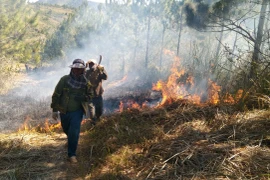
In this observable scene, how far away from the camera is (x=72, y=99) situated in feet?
13.3

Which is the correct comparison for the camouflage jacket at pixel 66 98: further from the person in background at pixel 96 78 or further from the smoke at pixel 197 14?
the smoke at pixel 197 14

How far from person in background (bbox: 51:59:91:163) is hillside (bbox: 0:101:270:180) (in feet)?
1.65

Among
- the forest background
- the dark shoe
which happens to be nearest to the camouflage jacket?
the dark shoe

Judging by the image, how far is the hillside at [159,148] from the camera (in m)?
3.07

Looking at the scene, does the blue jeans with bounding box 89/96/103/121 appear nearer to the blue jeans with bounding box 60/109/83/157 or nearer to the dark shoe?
the blue jeans with bounding box 60/109/83/157

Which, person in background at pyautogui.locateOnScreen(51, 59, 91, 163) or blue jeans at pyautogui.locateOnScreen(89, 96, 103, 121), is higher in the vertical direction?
person in background at pyautogui.locateOnScreen(51, 59, 91, 163)

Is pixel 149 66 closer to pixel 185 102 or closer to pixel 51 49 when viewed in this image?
pixel 51 49

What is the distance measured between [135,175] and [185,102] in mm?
2708

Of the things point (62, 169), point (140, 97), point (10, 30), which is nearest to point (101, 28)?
point (10, 30)

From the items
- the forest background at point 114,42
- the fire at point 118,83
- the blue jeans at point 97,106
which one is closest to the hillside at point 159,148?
the blue jeans at point 97,106

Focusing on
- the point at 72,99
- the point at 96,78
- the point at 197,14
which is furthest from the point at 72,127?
the point at 197,14

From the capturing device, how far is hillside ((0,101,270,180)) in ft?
10.1

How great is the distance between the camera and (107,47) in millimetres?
28375

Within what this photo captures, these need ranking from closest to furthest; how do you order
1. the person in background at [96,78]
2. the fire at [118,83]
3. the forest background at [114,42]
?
1. the person in background at [96,78]
2. the forest background at [114,42]
3. the fire at [118,83]
